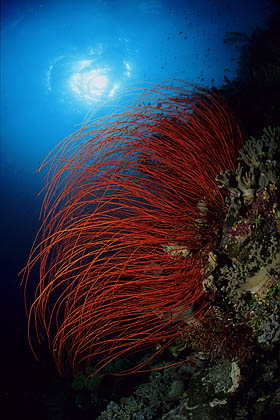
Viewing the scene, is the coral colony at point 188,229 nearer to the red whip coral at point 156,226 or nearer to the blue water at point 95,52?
the red whip coral at point 156,226

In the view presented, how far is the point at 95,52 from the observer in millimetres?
3236

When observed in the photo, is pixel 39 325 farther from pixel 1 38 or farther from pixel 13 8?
pixel 13 8

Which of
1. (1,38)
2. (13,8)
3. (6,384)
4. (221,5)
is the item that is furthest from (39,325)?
(221,5)

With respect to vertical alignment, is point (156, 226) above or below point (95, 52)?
below

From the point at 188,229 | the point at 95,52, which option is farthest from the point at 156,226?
the point at 95,52

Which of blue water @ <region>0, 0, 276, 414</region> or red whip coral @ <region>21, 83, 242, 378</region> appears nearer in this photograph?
red whip coral @ <region>21, 83, 242, 378</region>

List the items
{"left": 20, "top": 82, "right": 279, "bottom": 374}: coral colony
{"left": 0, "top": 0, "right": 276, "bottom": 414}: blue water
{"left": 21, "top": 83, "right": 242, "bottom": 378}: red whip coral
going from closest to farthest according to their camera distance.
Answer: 1. {"left": 20, "top": 82, "right": 279, "bottom": 374}: coral colony
2. {"left": 21, "top": 83, "right": 242, "bottom": 378}: red whip coral
3. {"left": 0, "top": 0, "right": 276, "bottom": 414}: blue water

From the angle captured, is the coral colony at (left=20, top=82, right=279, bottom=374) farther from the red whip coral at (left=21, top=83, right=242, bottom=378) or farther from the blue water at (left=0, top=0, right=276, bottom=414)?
the blue water at (left=0, top=0, right=276, bottom=414)

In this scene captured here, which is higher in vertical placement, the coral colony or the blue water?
the blue water

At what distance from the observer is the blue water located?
9.97ft

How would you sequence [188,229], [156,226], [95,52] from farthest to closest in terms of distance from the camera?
1. [95,52]
2. [156,226]
3. [188,229]

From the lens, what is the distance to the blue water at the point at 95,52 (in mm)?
3039

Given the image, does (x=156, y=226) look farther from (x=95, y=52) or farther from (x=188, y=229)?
(x=95, y=52)

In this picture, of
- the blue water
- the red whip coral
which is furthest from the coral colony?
the blue water
